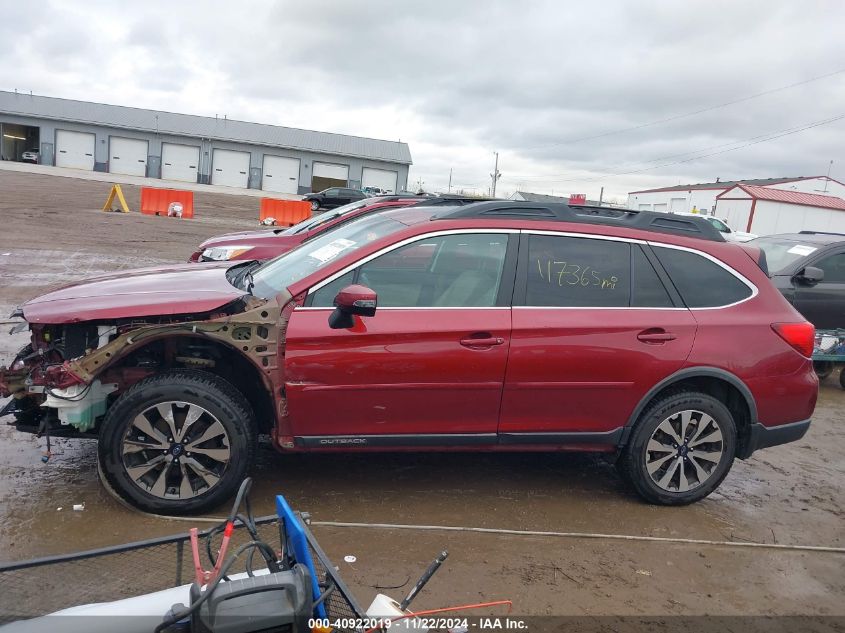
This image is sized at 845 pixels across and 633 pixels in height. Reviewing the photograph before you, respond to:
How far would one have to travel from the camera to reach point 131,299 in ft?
12.3

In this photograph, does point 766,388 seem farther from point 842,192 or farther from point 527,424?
point 842,192

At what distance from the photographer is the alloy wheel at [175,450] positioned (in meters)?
3.65

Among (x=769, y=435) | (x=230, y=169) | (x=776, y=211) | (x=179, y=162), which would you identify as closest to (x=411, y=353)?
(x=769, y=435)

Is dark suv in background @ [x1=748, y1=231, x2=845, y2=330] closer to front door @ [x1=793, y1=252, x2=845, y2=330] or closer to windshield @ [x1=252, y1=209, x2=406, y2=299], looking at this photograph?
front door @ [x1=793, y1=252, x2=845, y2=330]

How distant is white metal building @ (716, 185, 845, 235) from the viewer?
4494 centimetres

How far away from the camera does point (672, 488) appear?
432 cm

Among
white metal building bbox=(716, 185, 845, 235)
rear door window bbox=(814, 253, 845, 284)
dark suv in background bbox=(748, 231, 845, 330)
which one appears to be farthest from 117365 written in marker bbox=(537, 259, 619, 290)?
white metal building bbox=(716, 185, 845, 235)

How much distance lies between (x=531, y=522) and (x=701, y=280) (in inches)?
75.5

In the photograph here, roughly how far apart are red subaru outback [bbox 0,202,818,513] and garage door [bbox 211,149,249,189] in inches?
2188

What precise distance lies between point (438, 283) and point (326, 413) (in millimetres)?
1028

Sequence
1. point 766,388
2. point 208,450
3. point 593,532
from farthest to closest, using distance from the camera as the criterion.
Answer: point 766,388, point 593,532, point 208,450

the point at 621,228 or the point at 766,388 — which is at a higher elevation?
the point at 621,228

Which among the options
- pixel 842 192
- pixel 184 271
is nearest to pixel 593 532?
pixel 184 271

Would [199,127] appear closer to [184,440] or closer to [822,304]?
[822,304]
